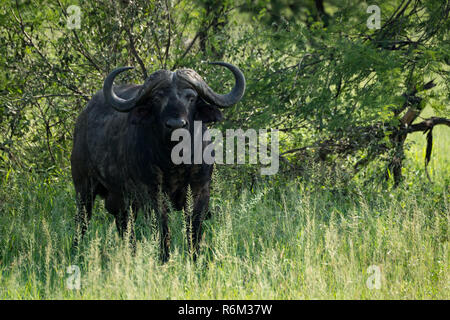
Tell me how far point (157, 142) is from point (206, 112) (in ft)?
1.62

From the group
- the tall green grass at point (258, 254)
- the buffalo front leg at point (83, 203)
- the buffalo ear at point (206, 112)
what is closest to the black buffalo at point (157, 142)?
the buffalo ear at point (206, 112)

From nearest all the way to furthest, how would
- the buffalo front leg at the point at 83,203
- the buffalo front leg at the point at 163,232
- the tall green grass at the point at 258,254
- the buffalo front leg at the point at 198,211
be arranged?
the tall green grass at the point at 258,254
the buffalo front leg at the point at 163,232
the buffalo front leg at the point at 198,211
the buffalo front leg at the point at 83,203

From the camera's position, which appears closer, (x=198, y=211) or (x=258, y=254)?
(x=258, y=254)

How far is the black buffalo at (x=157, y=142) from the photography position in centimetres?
506

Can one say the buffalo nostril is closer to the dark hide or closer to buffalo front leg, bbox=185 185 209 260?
the dark hide

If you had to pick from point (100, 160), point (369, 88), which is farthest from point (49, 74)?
point (369, 88)

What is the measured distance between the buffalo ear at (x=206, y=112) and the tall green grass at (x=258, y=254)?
0.58 meters

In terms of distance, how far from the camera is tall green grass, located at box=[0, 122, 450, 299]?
4.15m

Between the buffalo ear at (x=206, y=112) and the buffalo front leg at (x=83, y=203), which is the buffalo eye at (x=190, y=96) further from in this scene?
the buffalo front leg at (x=83, y=203)

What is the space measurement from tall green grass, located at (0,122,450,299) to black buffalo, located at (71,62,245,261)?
0.61ft

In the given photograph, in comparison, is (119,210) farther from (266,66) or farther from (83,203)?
(266,66)

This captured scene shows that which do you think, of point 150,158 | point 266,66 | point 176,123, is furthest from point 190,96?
point 266,66

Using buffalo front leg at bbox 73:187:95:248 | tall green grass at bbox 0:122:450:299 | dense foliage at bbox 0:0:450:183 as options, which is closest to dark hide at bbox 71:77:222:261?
tall green grass at bbox 0:122:450:299

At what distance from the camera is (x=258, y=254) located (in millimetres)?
5172
